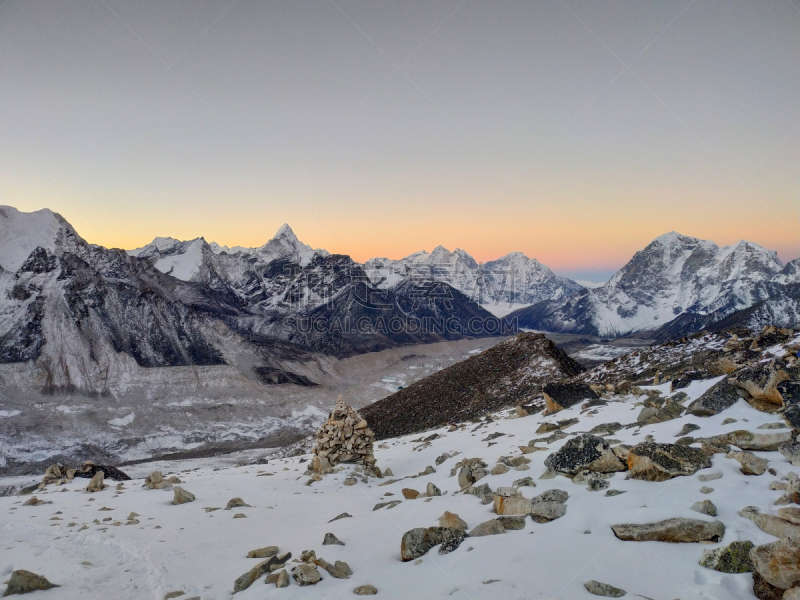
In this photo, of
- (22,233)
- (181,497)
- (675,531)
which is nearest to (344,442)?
(181,497)

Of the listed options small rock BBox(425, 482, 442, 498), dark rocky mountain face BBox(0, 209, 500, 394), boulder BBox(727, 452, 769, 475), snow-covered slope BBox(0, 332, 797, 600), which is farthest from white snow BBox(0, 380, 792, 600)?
dark rocky mountain face BBox(0, 209, 500, 394)

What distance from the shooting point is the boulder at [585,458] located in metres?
6.74

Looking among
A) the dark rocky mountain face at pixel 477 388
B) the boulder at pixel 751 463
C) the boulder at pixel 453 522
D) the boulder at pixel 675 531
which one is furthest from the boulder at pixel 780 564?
the dark rocky mountain face at pixel 477 388

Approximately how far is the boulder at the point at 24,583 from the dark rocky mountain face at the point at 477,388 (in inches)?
766

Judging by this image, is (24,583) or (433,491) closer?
(24,583)

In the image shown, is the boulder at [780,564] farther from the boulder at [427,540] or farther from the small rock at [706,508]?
the boulder at [427,540]

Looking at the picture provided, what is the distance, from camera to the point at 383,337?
173 metres

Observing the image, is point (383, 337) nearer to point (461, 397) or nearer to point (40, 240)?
point (40, 240)

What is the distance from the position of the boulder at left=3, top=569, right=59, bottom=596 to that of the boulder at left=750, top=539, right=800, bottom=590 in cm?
796

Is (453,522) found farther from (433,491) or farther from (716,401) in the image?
(716,401)

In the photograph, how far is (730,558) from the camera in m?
4.18

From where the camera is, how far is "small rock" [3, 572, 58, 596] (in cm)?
569

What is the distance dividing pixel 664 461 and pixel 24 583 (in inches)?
329

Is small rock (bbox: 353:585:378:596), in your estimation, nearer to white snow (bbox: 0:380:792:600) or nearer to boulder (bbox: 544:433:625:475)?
white snow (bbox: 0:380:792:600)
